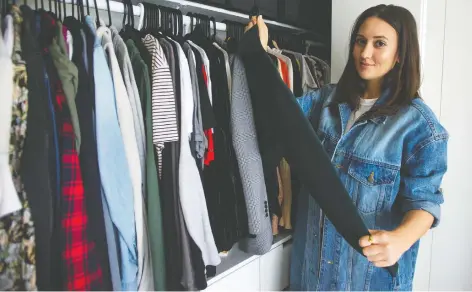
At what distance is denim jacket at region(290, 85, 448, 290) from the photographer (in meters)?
0.92

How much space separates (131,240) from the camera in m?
0.86

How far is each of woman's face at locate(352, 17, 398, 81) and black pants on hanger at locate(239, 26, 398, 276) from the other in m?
0.29

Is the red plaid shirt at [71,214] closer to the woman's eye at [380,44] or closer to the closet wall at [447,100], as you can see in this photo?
the woman's eye at [380,44]

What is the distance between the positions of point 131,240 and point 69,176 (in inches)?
9.8

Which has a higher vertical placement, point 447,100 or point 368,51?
point 368,51

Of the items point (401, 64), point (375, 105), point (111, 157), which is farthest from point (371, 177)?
point (111, 157)

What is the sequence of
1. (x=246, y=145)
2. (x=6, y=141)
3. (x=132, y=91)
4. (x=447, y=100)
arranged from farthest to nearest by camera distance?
(x=447, y=100) → (x=246, y=145) → (x=132, y=91) → (x=6, y=141)

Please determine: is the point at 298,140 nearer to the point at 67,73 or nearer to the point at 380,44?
the point at 380,44

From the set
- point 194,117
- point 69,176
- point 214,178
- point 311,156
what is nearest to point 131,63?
point 194,117

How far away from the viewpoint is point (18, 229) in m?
0.68

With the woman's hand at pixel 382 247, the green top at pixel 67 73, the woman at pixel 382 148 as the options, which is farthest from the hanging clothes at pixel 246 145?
the green top at pixel 67 73

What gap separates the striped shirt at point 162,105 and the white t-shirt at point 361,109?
584 millimetres

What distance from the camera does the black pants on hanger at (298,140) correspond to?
33.7 inches

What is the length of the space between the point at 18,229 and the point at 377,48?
1090 mm
